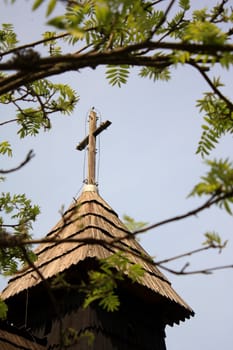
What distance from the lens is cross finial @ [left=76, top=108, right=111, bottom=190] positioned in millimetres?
10078

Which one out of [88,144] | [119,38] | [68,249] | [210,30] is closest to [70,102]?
[119,38]

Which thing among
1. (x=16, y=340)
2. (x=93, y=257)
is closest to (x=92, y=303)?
(x=93, y=257)

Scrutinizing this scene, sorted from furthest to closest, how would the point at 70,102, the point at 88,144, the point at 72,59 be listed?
1. the point at 88,144
2. the point at 70,102
3. the point at 72,59

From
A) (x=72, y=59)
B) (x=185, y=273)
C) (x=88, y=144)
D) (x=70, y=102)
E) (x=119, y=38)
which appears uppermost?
(x=88, y=144)

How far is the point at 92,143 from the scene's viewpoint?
10.5 meters

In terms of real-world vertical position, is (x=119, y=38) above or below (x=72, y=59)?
above

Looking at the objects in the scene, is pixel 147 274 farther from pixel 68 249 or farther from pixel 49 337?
pixel 49 337

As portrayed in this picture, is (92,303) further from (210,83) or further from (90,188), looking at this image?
(210,83)

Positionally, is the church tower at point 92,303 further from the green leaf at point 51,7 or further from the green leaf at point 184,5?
the green leaf at point 51,7

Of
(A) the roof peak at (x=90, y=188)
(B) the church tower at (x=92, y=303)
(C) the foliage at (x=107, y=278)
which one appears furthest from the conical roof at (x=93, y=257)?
(C) the foliage at (x=107, y=278)

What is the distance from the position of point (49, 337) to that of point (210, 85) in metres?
5.64

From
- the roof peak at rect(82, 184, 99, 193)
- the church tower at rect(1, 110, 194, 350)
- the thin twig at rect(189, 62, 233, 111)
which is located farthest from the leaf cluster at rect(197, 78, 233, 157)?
the roof peak at rect(82, 184, 99, 193)

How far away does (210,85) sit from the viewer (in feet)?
7.54

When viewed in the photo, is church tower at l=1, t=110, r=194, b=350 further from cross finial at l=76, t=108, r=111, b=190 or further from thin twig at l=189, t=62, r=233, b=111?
thin twig at l=189, t=62, r=233, b=111
